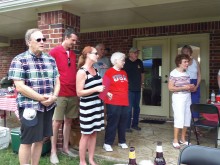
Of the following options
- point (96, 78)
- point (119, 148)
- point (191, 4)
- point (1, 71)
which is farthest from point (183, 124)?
point (1, 71)

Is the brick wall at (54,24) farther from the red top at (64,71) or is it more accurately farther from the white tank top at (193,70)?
the white tank top at (193,70)

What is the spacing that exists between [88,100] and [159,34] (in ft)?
12.0

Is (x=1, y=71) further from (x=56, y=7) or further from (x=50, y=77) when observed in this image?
(x=50, y=77)

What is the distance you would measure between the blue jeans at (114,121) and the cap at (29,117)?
1468 millimetres

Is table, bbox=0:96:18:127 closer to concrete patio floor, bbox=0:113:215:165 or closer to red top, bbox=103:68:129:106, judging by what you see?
concrete patio floor, bbox=0:113:215:165

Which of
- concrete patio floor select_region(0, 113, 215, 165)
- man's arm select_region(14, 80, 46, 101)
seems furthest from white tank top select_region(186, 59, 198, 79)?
man's arm select_region(14, 80, 46, 101)

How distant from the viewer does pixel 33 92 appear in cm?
274

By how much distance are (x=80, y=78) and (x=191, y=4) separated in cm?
268

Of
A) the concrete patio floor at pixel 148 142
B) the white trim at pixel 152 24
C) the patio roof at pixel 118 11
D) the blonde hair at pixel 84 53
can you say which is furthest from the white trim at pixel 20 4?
the white trim at pixel 152 24

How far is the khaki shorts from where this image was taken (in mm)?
3684

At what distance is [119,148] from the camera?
4172 millimetres

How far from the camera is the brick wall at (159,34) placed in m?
5.83

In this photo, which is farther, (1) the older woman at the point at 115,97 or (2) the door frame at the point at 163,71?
(2) the door frame at the point at 163,71

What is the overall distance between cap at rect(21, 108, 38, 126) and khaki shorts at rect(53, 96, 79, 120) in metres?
0.93
